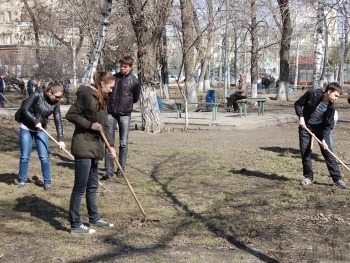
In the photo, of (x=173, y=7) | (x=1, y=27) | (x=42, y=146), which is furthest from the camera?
(x=1, y=27)

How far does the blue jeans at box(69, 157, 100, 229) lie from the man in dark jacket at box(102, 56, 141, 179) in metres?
2.38

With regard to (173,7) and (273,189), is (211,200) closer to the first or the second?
(273,189)

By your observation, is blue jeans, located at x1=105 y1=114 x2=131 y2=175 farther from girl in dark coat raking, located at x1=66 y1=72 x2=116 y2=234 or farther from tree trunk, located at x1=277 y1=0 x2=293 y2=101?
tree trunk, located at x1=277 y1=0 x2=293 y2=101

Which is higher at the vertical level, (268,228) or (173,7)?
(173,7)

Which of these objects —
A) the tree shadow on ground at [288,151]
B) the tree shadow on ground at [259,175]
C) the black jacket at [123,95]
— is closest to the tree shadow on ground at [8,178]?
the black jacket at [123,95]

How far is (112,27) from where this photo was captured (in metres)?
21.1

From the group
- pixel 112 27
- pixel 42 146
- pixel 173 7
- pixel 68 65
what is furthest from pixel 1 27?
pixel 42 146

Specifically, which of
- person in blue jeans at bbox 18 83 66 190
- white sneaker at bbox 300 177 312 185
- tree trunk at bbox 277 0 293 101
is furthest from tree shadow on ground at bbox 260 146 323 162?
tree trunk at bbox 277 0 293 101

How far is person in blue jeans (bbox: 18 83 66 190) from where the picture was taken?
684 cm

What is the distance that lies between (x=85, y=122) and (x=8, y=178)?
10.9ft

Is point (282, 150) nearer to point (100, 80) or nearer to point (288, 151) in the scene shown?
point (288, 151)

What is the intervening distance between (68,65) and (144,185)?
2153 centimetres

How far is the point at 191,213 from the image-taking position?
6.00 meters

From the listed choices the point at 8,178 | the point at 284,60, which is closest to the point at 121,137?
Result: the point at 8,178
